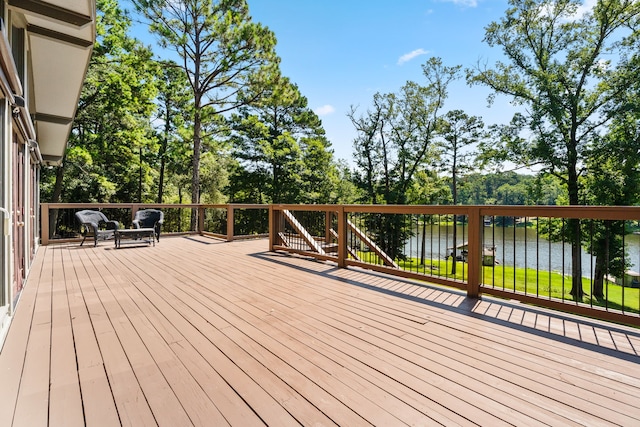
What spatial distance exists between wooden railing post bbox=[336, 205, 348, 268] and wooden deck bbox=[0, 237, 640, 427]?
126 cm

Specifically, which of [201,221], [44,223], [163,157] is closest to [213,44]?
[201,221]

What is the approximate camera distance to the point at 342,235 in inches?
190

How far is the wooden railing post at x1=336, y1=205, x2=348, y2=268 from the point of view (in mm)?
4762

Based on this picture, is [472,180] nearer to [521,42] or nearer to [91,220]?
[521,42]

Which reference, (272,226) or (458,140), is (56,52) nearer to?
(272,226)

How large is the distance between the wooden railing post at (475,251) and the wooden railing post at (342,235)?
1888mm

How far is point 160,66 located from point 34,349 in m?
12.2

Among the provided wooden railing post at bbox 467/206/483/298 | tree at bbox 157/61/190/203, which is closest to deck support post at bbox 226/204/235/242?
wooden railing post at bbox 467/206/483/298

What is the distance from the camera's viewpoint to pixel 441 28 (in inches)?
476

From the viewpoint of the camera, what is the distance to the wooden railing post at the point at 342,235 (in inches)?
187

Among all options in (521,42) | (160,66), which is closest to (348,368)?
(160,66)

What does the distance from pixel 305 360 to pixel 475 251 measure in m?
2.25

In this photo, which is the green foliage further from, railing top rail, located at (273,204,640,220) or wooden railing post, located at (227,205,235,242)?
railing top rail, located at (273,204,640,220)

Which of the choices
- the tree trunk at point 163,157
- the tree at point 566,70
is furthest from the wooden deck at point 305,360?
the tree trunk at point 163,157
